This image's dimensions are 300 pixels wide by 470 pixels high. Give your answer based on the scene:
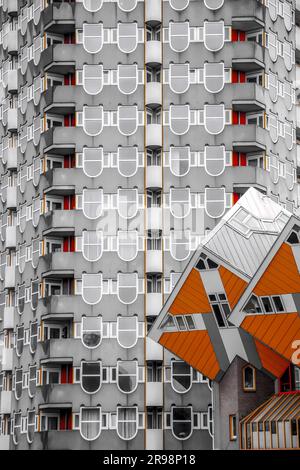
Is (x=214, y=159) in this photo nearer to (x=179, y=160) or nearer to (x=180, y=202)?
(x=179, y=160)

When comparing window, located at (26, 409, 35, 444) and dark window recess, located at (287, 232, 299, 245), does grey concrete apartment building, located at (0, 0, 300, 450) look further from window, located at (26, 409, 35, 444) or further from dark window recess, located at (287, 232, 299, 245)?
dark window recess, located at (287, 232, 299, 245)

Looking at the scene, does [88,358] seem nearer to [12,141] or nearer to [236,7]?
[12,141]

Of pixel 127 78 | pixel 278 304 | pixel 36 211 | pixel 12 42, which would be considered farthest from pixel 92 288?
pixel 12 42

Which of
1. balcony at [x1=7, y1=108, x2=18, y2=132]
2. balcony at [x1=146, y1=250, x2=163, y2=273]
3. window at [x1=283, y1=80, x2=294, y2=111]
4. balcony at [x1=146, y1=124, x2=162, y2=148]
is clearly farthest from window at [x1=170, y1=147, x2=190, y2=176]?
balcony at [x1=7, y1=108, x2=18, y2=132]

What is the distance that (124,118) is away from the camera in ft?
365

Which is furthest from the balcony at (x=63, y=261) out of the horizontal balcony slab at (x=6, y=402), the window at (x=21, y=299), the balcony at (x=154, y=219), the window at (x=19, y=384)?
the horizontal balcony slab at (x=6, y=402)

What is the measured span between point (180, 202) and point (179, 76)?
11454 mm

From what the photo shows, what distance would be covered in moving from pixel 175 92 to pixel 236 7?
9688 millimetres

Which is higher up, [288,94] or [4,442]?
[288,94]

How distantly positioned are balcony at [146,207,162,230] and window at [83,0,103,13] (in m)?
19.2

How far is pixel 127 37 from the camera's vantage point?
113m

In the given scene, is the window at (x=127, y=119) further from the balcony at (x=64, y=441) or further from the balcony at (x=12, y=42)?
the balcony at (x=64, y=441)

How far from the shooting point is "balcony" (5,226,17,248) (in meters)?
119
